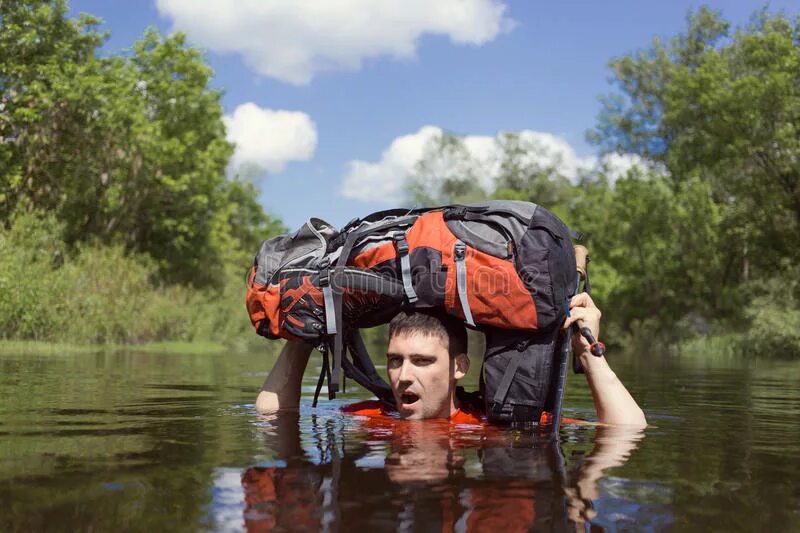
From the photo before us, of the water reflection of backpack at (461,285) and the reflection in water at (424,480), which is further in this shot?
the water reflection of backpack at (461,285)

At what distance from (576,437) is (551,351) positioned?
52 cm

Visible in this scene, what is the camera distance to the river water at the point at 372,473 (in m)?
2.83

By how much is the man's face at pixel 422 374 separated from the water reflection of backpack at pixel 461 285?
21 cm

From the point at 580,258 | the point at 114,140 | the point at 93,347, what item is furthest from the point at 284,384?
the point at 114,140

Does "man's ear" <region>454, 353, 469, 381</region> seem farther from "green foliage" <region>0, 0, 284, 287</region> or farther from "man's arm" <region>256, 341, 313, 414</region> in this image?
"green foliage" <region>0, 0, 284, 287</region>

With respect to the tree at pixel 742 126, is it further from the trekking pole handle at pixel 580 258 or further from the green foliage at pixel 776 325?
the trekking pole handle at pixel 580 258

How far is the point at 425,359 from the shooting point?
16.0 ft

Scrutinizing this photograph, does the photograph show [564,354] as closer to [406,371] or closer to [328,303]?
[406,371]

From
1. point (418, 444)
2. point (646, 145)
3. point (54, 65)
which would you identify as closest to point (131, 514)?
point (418, 444)

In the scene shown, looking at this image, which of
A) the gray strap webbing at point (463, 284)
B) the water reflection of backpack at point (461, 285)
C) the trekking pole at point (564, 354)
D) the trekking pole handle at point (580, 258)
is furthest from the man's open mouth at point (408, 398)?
the trekking pole handle at point (580, 258)

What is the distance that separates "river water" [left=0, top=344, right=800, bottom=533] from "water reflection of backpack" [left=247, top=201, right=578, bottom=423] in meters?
0.38

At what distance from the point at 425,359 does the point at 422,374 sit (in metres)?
0.12

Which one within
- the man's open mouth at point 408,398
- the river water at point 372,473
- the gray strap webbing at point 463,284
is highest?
the gray strap webbing at point 463,284

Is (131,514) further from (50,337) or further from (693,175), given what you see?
(693,175)
